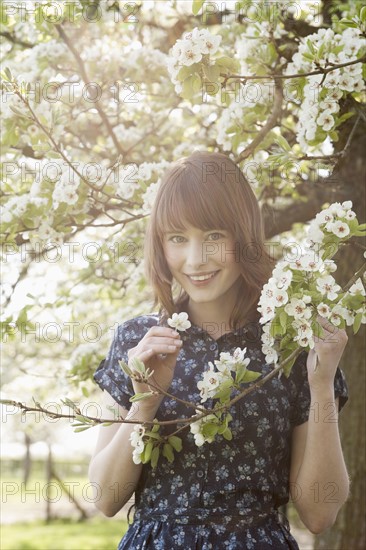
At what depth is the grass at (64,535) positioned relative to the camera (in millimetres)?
10250

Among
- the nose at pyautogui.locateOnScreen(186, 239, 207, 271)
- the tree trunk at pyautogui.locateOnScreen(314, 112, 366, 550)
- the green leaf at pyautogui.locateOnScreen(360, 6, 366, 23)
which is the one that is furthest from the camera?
the tree trunk at pyautogui.locateOnScreen(314, 112, 366, 550)

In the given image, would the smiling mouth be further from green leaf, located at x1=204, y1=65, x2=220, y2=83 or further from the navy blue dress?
green leaf, located at x1=204, y1=65, x2=220, y2=83

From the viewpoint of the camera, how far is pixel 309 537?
10.6 meters

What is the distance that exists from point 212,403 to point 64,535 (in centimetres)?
1105

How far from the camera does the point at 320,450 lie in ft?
6.48

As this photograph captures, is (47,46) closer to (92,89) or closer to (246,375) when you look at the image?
(92,89)

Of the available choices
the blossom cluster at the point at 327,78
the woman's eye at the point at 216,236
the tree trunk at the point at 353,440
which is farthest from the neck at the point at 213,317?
the tree trunk at the point at 353,440

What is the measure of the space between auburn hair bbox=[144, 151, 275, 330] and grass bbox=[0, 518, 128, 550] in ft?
25.1

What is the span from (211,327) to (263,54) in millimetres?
1161

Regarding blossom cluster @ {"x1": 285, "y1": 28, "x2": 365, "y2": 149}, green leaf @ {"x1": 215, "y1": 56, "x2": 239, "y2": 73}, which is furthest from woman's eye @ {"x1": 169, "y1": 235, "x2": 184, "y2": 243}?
blossom cluster @ {"x1": 285, "y1": 28, "x2": 365, "y2": 149}

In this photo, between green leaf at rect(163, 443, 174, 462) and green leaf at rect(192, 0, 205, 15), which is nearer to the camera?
green leaf at rect(163, 443, 174, 462)

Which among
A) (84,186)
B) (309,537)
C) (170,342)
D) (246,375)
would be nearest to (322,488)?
(246,375)

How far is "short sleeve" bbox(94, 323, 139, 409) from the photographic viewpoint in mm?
2094

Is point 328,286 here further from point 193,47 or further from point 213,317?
point 193,47
